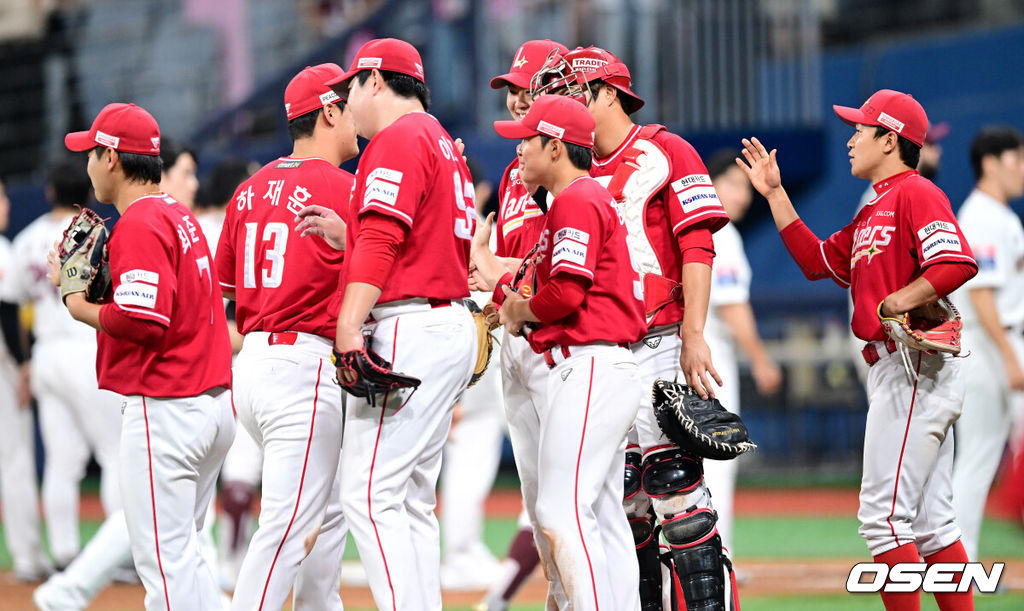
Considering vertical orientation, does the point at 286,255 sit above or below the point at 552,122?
below

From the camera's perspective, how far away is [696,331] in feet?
14.4

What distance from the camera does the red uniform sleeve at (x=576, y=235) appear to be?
400cm

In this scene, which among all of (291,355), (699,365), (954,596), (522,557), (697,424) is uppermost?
(291,355)

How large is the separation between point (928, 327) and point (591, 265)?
151 cm

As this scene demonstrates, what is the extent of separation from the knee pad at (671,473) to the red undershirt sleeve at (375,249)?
1.31 m

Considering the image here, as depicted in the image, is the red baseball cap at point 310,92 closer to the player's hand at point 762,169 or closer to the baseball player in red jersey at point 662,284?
the baseball player in red jersey at point 662,284

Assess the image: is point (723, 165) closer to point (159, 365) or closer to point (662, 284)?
point (662, 284)

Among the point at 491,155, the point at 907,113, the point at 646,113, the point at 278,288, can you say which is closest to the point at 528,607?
the point at 278,288

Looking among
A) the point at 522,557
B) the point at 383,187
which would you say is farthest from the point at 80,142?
the point at 522,557

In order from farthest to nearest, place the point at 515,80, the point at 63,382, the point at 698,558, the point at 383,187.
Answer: the point at 63,382 < the point at 515,80 < the point at 698,558 < the point at 383,187

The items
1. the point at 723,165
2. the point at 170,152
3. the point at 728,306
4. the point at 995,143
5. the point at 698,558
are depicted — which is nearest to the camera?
the point at 698,558

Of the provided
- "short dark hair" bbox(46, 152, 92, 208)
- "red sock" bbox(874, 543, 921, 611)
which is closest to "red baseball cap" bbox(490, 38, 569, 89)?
"red sock" bbox(874, 543, 921, 611)

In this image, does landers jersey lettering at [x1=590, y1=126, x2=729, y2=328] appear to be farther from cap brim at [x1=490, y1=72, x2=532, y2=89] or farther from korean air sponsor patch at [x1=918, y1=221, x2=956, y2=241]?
korean air sponsor patch at [x1=918, y1=221, x2=956, y2=241]

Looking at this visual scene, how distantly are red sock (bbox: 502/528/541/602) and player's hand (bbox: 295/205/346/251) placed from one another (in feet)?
6.17
